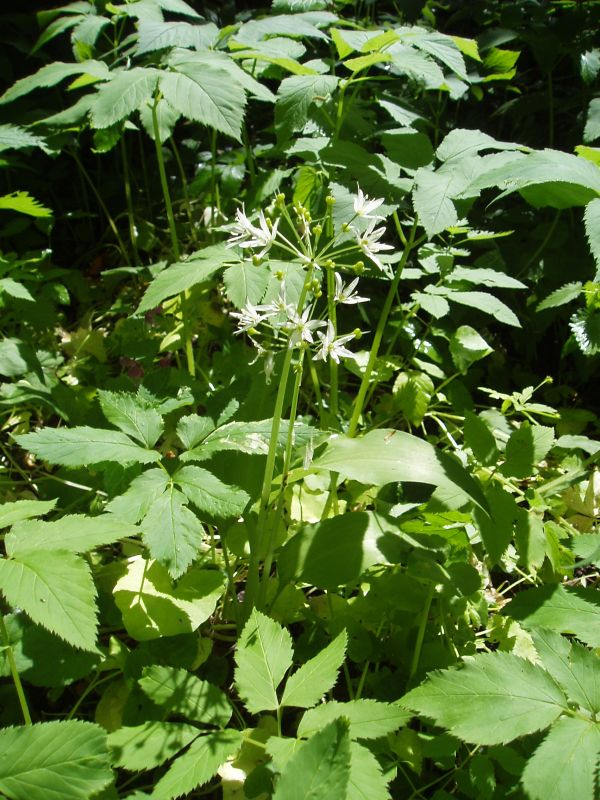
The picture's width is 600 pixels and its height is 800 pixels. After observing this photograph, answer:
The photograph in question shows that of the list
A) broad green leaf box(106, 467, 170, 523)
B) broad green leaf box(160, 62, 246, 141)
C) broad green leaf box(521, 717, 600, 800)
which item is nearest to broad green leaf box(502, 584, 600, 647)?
broad green leaf box(521, 717, 600, 800)

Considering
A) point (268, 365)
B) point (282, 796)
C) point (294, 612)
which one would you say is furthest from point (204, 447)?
point (282, 796)

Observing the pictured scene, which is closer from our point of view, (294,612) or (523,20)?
(294,612)

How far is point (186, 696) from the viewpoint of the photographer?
1.01 m

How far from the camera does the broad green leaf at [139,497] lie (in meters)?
1.05

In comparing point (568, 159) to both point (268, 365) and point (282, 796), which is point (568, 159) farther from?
point (282, 796)

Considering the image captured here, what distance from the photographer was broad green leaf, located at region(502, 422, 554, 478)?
128 cm

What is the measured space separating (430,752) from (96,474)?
3.07 feet

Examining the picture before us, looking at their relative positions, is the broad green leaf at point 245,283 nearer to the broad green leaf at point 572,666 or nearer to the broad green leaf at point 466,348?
the broad green leaf at point 466,348

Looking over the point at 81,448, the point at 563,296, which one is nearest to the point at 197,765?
the point at 81,448

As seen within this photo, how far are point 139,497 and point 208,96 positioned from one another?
3.21 ft

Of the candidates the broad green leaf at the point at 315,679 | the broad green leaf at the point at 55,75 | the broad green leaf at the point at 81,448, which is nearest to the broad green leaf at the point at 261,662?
the broad green leaf at the point at 315,679

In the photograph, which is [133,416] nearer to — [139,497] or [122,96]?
[139,497]

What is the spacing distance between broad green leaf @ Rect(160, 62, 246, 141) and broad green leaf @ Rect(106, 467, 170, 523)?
0.81 meters

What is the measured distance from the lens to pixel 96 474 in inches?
59.1
